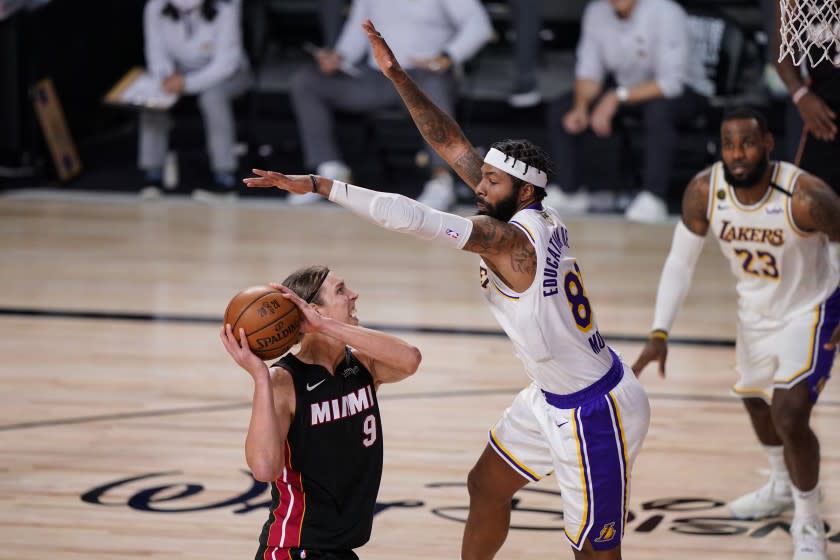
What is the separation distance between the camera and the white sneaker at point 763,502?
517 cm

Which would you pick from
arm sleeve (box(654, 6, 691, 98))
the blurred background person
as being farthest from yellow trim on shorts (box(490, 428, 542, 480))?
the blurred background person

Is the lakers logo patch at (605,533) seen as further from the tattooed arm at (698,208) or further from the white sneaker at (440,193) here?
the white sneaker at (440,193)

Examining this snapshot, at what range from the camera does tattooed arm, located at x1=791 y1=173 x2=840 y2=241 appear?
473 centimetres

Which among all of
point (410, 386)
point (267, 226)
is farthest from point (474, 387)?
point (267, 226)

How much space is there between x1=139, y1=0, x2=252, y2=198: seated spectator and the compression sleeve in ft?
30.0

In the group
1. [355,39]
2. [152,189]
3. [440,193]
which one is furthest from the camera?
[152,189]

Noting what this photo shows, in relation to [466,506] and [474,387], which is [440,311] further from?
[466,506]

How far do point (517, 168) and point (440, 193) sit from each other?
799 cm

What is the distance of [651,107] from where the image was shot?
11531 millimetres

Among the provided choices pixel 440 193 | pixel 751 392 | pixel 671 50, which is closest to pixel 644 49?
pixel 671 50

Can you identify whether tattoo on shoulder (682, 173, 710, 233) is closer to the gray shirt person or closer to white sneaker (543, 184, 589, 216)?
the gray shirt person

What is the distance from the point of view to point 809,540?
4688 millimetres

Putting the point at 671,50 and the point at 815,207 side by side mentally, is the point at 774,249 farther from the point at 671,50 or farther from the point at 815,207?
the point at 671,50

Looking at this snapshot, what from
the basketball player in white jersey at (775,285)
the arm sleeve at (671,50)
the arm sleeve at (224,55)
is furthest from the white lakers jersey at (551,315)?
the arm sleeve at (224,55)
